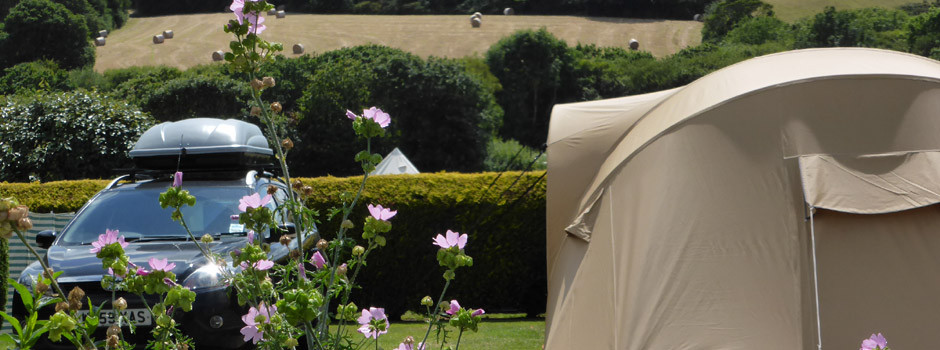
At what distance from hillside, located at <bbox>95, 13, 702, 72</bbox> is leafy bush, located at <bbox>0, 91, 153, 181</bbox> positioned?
38.6m

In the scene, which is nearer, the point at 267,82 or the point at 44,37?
the point at 267,82

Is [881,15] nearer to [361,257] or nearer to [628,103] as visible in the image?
[628,103]

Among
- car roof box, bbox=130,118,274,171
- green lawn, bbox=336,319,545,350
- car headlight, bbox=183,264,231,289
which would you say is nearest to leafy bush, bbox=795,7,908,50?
green lawn, bbox=336,319,545,350

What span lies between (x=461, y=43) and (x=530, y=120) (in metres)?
11.8

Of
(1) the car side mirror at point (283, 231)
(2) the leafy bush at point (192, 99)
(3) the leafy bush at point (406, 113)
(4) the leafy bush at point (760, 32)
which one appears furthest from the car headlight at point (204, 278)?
(4) the leafy bush at point (760, 32)

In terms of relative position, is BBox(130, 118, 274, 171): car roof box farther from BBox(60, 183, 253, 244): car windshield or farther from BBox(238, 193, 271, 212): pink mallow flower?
BBox(238, 193, 271, 212): pink mallow flower

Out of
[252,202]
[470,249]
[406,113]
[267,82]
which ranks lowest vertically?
[470,249]

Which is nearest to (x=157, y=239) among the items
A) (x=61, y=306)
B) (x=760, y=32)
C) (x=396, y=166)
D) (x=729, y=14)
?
(x=61, y=306)

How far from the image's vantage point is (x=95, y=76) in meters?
53.0

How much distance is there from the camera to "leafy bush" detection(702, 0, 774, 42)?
6562 cm

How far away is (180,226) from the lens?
662 cm

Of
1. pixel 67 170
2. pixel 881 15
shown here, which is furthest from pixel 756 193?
pixel 881 15

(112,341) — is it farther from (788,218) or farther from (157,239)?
(157,239)

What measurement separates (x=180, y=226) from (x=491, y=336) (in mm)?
3354
